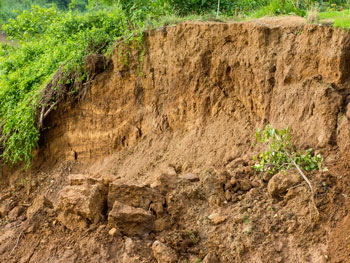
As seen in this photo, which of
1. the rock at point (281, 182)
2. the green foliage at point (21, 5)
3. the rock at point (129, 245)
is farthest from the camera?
the green foliage at point (21, 5)

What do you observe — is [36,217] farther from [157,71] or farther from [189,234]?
[157,71]

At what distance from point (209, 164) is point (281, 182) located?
154 cm

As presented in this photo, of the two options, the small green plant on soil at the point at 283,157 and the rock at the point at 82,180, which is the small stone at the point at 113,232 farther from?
the small green plant on soil at the point at 283,157

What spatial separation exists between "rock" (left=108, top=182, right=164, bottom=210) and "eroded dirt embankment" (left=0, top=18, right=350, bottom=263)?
14mm

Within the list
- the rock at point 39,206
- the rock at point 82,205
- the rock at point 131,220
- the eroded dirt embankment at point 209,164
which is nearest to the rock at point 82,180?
the eroded dirt embankment at point 209,164

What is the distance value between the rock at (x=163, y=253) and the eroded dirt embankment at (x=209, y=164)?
0.05 feet

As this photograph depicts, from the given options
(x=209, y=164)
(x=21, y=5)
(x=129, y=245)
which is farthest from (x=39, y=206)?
(x=21, y=5)

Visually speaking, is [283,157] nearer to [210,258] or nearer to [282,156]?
[282,156]

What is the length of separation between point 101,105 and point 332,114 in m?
4.70

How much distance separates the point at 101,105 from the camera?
347 inches

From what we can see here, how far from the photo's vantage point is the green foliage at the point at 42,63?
29.3 feet

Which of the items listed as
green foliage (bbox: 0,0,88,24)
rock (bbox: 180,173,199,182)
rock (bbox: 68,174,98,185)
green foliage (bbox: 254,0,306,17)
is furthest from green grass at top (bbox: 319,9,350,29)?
green foliage (bbox: 0,0,88,24)

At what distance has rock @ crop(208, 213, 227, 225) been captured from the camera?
5.35 metres

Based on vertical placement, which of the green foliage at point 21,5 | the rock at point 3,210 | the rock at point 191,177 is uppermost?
the rock at point 191,177
